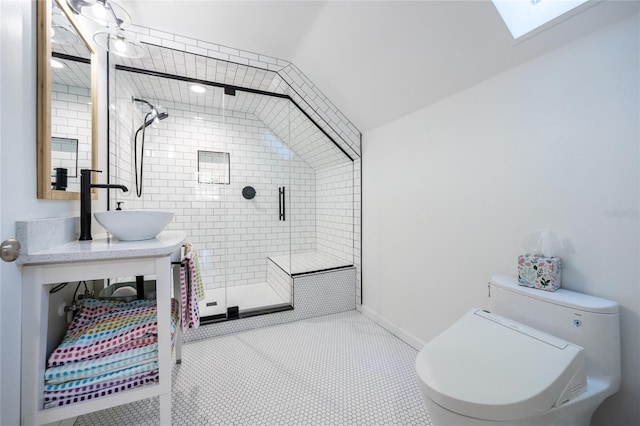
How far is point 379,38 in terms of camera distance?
1811mm

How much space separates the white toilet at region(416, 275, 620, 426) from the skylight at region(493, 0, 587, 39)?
52.5 inches

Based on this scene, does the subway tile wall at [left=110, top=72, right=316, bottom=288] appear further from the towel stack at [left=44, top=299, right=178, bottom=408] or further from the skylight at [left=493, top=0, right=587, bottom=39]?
the skylight at [left=493, top=0, right=587, bottom=39]

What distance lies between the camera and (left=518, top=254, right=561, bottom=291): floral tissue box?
1.24 m

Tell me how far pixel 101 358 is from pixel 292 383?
1.08m

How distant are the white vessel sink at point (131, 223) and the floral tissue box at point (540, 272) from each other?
1.91 metres

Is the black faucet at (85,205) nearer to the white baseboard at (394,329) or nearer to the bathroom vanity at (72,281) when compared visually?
the bathroom vanity at (72,281)

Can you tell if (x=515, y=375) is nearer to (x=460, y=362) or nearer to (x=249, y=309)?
(x=460, y=362)

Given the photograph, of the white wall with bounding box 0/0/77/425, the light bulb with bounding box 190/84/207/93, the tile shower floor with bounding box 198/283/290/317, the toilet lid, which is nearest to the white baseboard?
the tile shower floor with bounding box 198/283/290/317

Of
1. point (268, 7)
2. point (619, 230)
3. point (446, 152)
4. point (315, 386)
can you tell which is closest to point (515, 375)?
point (619, 230)

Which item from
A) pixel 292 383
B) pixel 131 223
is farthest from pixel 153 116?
pixel 292 383

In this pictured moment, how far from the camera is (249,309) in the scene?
8.49 feet

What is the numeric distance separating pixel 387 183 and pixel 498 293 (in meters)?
1.29

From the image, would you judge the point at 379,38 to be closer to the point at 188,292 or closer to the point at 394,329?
the point at 188,292

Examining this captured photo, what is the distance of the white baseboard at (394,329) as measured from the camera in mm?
→ 2076
